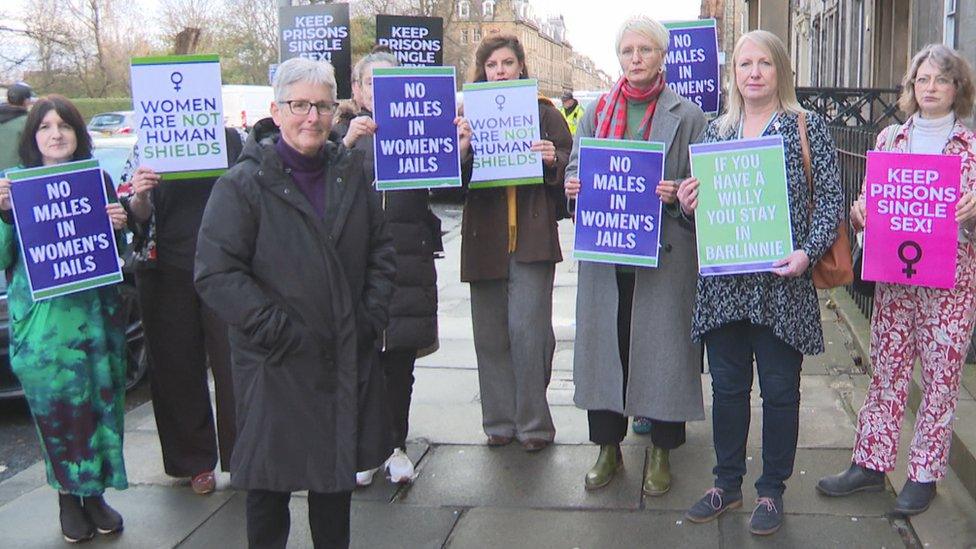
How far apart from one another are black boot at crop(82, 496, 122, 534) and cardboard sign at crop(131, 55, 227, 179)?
1.48m

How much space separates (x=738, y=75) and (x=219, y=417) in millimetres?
2901

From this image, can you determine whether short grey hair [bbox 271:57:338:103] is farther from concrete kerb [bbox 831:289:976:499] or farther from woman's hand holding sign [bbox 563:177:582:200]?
concrete kerb [bbox 831:289:976:499]

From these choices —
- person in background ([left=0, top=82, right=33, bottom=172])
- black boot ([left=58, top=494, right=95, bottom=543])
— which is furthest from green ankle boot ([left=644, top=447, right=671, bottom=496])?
person in background ([left=0, top=82, right=33, bottom=172])

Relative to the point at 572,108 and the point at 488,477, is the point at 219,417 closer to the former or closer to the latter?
the point at 488,477

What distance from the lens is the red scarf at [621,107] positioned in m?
4.64

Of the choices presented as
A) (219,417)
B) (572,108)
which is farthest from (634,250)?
(572,108)

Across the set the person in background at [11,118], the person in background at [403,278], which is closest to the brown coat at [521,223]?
the person in background at [403,278]

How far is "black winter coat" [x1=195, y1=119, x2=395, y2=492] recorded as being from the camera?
136 inches

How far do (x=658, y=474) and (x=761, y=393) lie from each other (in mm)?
717

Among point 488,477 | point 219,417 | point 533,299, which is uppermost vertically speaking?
point 533,299

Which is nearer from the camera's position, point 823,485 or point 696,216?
point 696,216

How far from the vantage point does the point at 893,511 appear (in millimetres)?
4406

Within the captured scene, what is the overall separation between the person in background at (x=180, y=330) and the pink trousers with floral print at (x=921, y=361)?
296 cm

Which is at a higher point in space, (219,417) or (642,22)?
(642,22)
